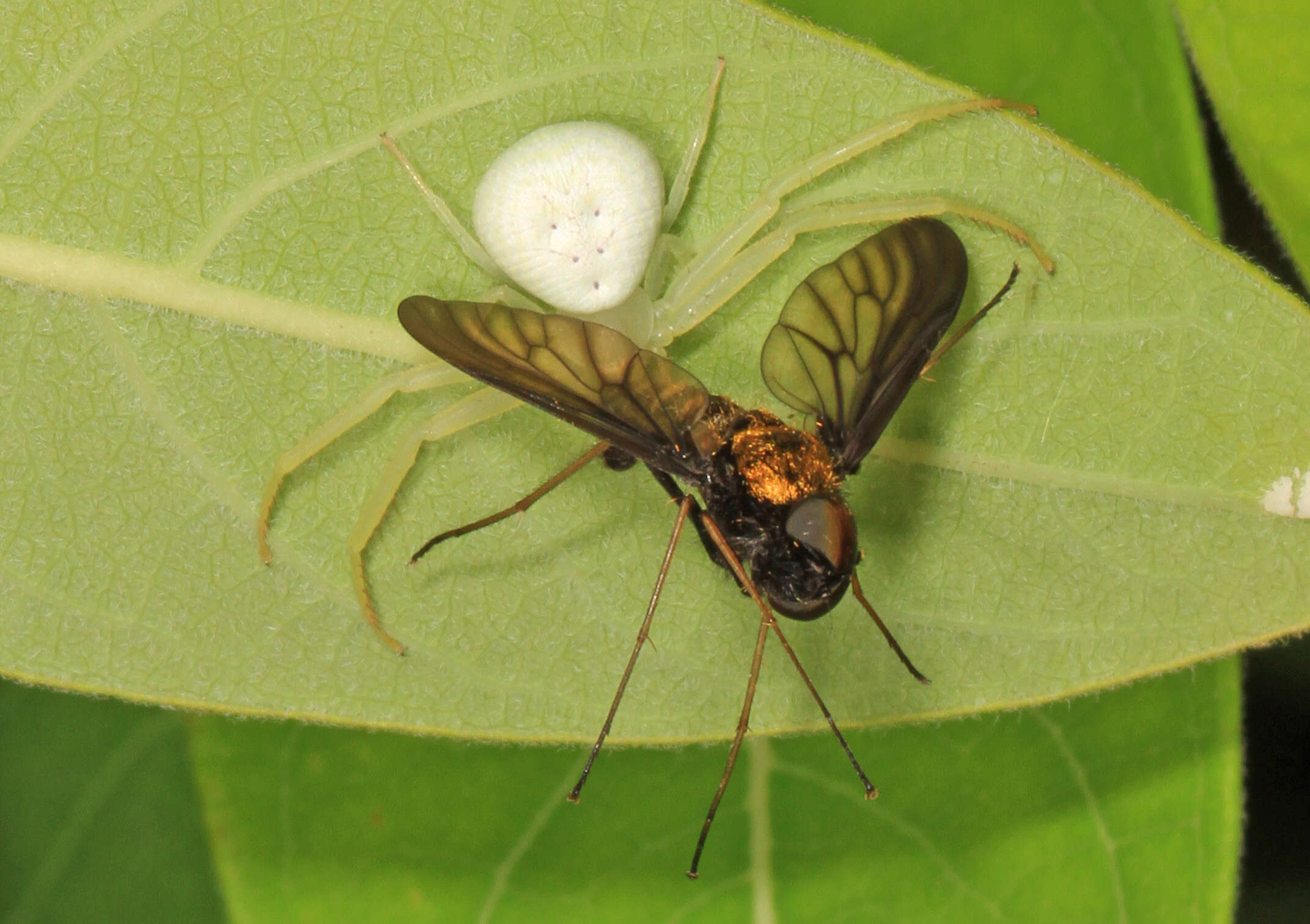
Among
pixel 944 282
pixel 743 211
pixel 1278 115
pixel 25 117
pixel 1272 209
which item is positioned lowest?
pixel 1272 209

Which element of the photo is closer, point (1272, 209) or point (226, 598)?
point (226, 598)

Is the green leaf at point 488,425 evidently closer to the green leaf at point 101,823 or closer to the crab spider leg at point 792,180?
the crab spider leg at point 792,180

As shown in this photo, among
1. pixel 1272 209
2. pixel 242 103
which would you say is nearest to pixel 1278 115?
pixel 1272 209

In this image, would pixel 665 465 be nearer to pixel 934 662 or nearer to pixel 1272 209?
pixel 934 662

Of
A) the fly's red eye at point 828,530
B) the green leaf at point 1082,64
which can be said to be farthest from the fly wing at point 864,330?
Answer: the green leaf at point 1082,64

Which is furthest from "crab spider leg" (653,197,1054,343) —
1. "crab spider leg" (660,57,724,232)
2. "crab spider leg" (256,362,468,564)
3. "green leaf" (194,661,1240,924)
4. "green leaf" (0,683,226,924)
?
"green leaf" (0,683,226,924)

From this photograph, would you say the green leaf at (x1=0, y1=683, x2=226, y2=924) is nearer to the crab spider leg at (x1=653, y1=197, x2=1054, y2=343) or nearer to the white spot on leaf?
the crab spider leg at (x1=653, y1=197, x2=1054, y2=343)
